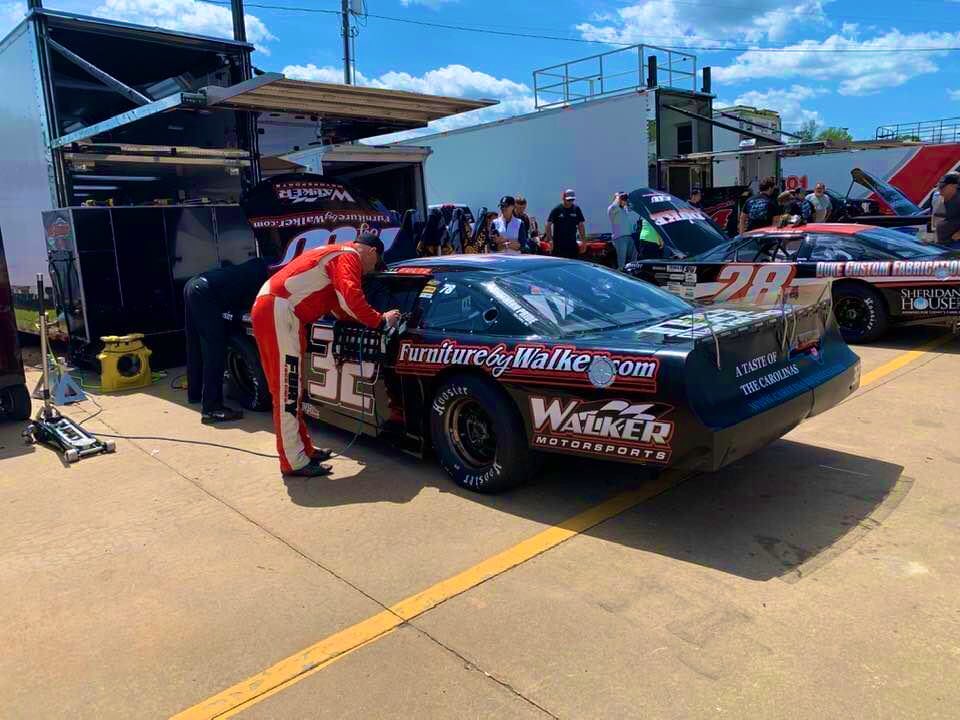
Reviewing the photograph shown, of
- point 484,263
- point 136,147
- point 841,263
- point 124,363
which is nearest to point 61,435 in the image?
point 124,363

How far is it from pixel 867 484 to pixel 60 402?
6.70 m

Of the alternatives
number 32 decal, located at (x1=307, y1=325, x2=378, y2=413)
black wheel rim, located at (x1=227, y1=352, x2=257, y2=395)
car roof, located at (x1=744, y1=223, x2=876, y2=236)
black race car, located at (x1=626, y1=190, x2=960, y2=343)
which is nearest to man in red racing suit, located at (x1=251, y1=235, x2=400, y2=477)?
number 32 decal, located at (x1=307, y1=325, x2=378, y2=413)

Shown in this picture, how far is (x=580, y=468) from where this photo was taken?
4801 millimetres

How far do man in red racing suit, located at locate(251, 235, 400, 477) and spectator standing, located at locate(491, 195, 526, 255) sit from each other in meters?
6.27

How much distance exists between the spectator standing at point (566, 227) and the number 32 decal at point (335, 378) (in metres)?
6.81

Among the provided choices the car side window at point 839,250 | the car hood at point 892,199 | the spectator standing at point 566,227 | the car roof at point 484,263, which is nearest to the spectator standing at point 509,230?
the spectator standing at point 566,227

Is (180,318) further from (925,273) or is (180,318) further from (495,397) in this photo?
(925,273)

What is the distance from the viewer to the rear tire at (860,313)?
8.17 metres

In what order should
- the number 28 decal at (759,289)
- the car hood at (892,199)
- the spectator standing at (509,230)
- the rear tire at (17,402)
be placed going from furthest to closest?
the car hood at (892,199) < the spectator standing at (509,230) < the rear tire at (17,402) < the number 28 decal at (759,289)

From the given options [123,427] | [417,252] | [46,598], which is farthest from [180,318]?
[46,598]

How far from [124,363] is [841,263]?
7950mm

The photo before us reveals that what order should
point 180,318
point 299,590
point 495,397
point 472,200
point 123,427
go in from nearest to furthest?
1. point 299,590
2. point 495,397
3. point 123,427
4. point 180,318
5. point 472,200

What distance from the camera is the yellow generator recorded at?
309 inches

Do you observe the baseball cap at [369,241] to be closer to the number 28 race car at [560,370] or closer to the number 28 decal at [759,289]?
the number 28 race car at [560,370]
